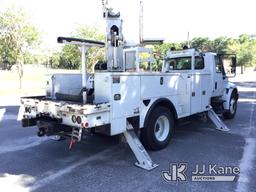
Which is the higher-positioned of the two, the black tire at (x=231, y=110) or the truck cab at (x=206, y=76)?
the truck cab at (x=206, y=76)

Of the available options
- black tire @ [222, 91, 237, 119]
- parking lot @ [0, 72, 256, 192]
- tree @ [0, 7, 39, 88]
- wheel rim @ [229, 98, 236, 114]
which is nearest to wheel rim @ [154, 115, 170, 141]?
parking lot @ [0, 72, 256, 192]

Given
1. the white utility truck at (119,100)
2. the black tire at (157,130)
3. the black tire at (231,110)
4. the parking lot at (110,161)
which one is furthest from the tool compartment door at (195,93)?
the black tire at (231,110)

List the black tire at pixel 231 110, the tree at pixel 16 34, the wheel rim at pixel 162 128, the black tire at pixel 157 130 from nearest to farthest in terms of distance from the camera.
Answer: the black tire at pixel 157 130, the wheel rim at pixel 162 128, the black tire at pixel 231 110, the tree at pixel 16 34

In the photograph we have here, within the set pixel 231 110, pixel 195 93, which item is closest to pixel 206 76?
pixel 195 93

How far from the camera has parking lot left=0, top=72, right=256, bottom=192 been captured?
4.61m

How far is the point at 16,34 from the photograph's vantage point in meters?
20.3

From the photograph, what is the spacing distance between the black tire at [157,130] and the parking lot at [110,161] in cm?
17

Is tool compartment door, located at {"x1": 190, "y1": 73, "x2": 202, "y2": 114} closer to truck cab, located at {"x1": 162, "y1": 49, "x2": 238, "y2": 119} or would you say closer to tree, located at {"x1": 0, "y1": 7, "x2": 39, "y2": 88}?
truck cab, located at {"x1": 162, "y1": 49, "x2": 238, "y2": 119}

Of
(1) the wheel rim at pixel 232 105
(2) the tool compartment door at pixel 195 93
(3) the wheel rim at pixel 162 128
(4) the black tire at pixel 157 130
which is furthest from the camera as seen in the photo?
(1) the wheel rim at pixel 232 105

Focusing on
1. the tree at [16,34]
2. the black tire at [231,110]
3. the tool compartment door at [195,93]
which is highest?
the tree at [16,34]

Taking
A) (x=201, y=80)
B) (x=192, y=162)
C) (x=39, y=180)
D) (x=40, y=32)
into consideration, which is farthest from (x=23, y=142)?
(x=40, y=32)

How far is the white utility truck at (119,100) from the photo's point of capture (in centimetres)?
500

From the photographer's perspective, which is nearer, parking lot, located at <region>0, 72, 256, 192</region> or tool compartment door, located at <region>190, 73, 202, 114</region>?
parking lot, located at <region>0, 72, 256, 192</region>

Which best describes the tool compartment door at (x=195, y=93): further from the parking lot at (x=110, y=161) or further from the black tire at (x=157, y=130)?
the black tire at (x=157, y=130)
